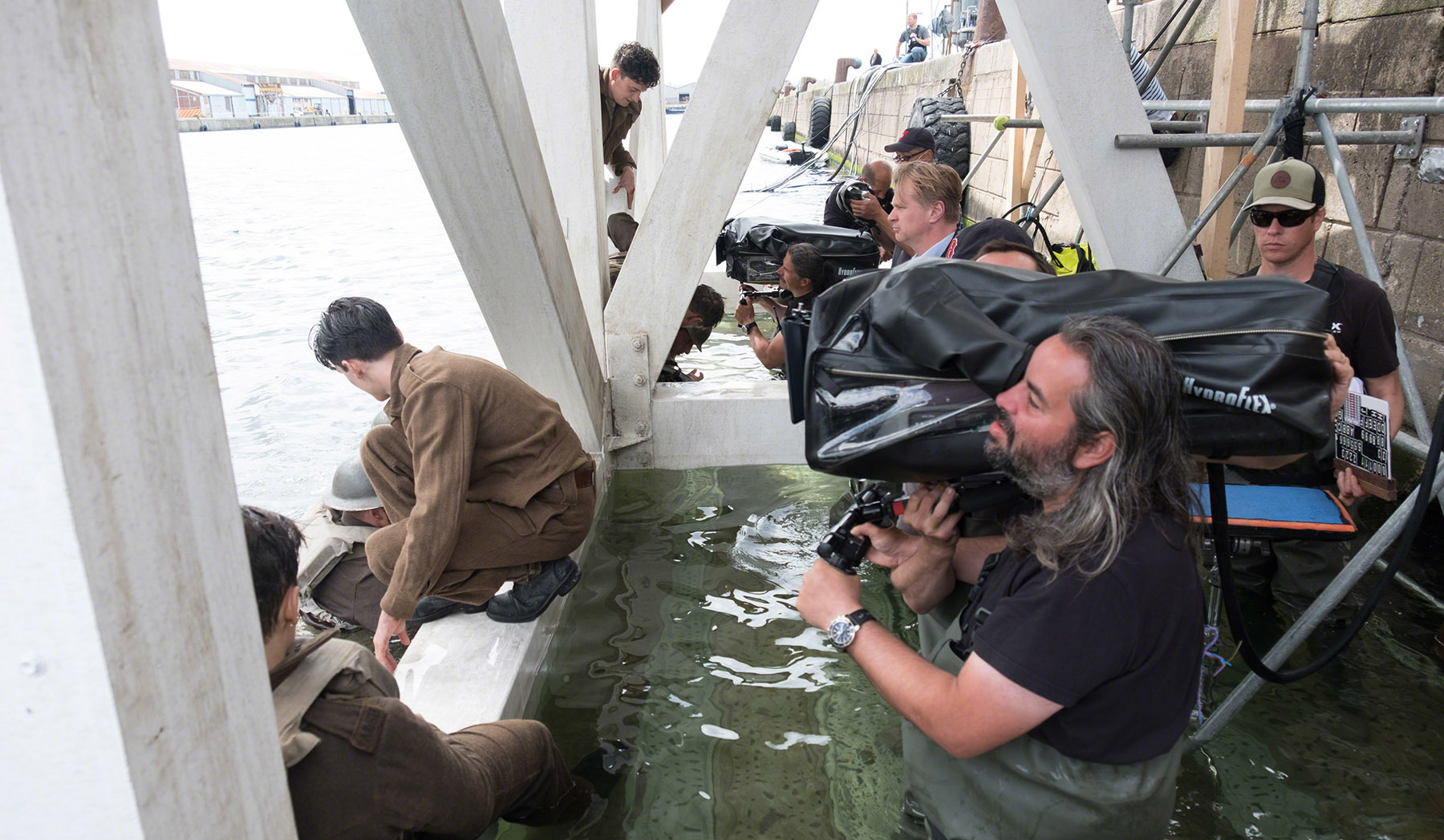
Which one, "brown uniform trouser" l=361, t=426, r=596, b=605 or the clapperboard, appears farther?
"brown uniform trouser" l=361, t=426, r=596, b=605

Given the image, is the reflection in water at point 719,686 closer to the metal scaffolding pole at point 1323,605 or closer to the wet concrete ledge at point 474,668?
the wet concrete ledge at point 474,668

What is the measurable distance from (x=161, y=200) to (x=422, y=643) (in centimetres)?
241

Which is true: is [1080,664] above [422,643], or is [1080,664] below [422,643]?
above

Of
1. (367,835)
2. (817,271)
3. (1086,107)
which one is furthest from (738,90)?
(367,835)

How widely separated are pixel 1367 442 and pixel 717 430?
2943 mm

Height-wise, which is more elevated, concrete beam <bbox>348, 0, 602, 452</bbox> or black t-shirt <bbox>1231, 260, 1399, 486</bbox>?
concrete beam <bbox>348, 0, 602, 452</bbox>

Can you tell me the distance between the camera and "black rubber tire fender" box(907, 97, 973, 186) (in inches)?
443

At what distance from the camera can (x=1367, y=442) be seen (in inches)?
109

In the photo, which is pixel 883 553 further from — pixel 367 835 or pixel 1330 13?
pixel 1330 13

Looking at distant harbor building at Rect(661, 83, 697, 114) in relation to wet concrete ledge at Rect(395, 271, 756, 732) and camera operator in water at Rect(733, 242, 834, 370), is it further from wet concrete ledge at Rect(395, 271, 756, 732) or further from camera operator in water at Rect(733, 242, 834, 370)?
wet concrete ledge at Rect(395, 271, 756, 732)

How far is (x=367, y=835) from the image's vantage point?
186 centimetres

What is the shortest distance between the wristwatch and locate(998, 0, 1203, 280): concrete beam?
7.69 ft

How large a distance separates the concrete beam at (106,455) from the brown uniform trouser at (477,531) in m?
2.05

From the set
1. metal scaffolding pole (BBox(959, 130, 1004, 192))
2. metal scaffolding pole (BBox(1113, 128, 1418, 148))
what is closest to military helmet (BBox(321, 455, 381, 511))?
metal scaffolding pole (BBox(1113, 128, 1418, 148))
